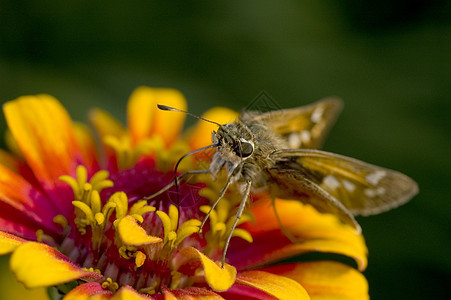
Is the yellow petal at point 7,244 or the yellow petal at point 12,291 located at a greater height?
the yellow petal at point 7,244

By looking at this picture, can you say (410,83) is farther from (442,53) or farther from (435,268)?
(435,268)

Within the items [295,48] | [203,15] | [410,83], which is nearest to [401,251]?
[410,83]

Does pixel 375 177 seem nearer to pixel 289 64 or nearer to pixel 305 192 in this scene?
pixel 305 192

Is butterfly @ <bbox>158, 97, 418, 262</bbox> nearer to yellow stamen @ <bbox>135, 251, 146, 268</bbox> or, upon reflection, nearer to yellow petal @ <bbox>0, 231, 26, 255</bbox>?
yellow stamen @ <bbox>135, 251, 146, 268</bbox>

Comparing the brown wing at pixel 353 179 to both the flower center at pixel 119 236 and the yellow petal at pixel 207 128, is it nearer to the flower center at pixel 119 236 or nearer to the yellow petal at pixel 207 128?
the flower center at pixel 119 236

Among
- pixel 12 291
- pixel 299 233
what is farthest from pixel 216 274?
pixel 12 291

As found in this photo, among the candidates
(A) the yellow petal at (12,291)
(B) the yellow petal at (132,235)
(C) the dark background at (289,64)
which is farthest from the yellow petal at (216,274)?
(C) the dark background at (289,64)

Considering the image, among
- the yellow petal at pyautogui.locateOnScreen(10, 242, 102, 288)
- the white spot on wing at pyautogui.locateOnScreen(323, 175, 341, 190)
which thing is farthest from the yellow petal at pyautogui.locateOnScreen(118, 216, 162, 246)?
the white spot on wing at pyautogui.locateOnScreen(323, 175, 341, 190)
